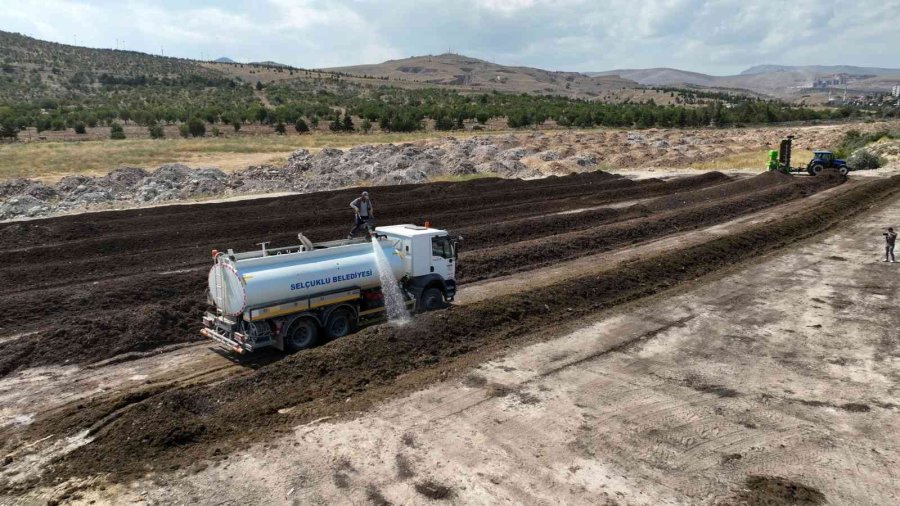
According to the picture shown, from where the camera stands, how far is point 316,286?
14.2 m

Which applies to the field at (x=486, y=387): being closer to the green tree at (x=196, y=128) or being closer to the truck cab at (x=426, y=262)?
the truck cab at (x=426, y=262)

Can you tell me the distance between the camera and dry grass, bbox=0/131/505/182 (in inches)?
1817

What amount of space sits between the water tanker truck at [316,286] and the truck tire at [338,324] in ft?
0.08

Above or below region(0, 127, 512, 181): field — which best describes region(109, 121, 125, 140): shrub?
above

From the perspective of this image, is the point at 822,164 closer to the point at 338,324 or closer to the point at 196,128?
the point at 338,324

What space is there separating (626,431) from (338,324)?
7023 millimetres

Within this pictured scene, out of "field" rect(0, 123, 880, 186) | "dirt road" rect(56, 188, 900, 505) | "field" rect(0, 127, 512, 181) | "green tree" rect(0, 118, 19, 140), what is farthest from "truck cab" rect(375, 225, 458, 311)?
"green tree" rect(0, 118, 19, 140)

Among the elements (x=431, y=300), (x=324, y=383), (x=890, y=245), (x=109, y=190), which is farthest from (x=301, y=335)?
(x=109, y=190)

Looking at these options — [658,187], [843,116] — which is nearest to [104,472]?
[658,187]

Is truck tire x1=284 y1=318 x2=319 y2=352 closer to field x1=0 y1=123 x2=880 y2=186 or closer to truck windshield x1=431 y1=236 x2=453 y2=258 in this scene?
truck windshield x1=431 y1=236 x2=453 y2=258

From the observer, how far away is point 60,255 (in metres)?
23.5

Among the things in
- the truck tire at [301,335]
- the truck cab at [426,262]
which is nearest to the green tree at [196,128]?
the truck cab at [426,262]

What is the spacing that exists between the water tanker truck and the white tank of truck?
20mm

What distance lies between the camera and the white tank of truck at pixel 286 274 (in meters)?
13.3
